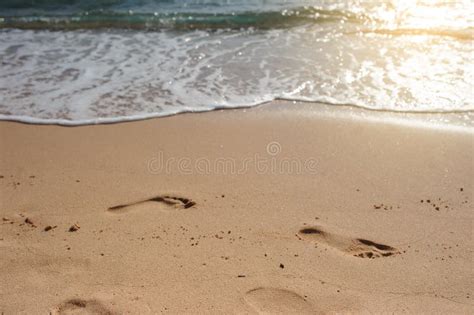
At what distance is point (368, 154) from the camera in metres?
3.44

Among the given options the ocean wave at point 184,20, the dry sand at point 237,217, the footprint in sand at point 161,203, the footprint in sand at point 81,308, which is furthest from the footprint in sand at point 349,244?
the ocean wave at point 184,20

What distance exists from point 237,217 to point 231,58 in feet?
9.90

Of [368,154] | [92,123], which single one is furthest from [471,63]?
[92,123]

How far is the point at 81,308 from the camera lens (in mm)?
2131

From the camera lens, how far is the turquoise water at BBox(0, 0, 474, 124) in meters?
4.31

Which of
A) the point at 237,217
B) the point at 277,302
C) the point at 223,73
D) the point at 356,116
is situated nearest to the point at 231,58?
the point at 223,73

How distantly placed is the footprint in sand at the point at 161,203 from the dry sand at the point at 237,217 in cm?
1

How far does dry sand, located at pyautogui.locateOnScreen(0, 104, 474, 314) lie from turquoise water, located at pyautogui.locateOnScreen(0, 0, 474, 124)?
0.44 meters

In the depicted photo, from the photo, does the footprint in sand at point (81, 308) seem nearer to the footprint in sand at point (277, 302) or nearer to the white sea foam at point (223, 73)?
the footprint in sand at point (277, 302)

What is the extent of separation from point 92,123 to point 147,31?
3.31 metres

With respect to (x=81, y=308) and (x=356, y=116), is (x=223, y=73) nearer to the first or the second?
(x=356, y=116)

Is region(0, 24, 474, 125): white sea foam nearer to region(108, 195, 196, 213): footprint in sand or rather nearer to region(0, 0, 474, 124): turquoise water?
region(0, 0, 474, 124): turquoise water

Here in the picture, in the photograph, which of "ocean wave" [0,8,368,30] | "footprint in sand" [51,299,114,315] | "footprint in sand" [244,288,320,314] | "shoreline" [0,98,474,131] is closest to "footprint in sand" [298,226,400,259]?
"footprint in sand" [244,288,320,314]

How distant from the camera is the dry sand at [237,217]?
87.3 inches
